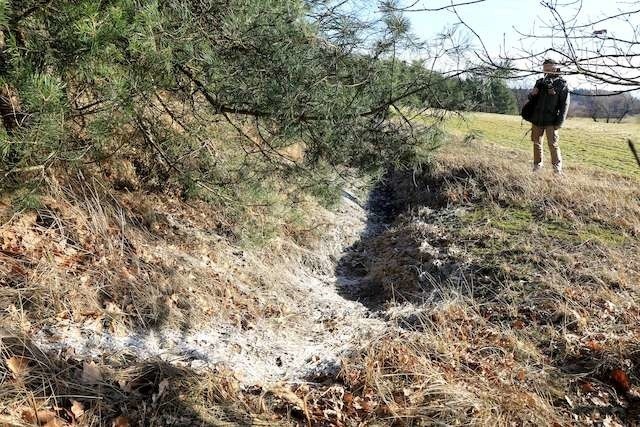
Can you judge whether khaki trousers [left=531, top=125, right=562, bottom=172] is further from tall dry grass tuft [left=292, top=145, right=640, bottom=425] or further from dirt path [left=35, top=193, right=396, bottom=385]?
dirt path [left=35, top=193, right=396, bottom=385]

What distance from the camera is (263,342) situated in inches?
168

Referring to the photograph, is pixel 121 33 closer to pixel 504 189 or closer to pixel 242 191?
pixel 242 191

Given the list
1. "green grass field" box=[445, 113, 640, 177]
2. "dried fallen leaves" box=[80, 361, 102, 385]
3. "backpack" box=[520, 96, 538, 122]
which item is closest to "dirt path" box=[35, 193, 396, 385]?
"dried fallen leaves" box=[80, 361, 102, 385]

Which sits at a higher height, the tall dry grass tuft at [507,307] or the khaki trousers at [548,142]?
the khaki trousers at [548,142]

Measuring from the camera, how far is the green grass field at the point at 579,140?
15.9 ft

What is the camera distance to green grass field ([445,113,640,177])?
4.84 metres

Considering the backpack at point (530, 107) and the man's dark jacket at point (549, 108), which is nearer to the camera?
the man's dark jacket at point (549, 108)

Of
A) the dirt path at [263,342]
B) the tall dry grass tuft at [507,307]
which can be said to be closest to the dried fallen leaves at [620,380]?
the tall dry grass tuft at [507,307]

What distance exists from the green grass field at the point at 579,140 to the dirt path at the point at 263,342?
2091mm

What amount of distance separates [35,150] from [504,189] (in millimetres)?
6959

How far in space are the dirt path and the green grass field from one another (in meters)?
2.09

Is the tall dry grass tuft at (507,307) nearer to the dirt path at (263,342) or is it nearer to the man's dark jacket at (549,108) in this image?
the dirt path at (263,342)

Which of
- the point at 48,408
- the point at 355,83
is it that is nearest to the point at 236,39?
the point at 355,83

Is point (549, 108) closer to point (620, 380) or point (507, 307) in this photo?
point (507, 307)
